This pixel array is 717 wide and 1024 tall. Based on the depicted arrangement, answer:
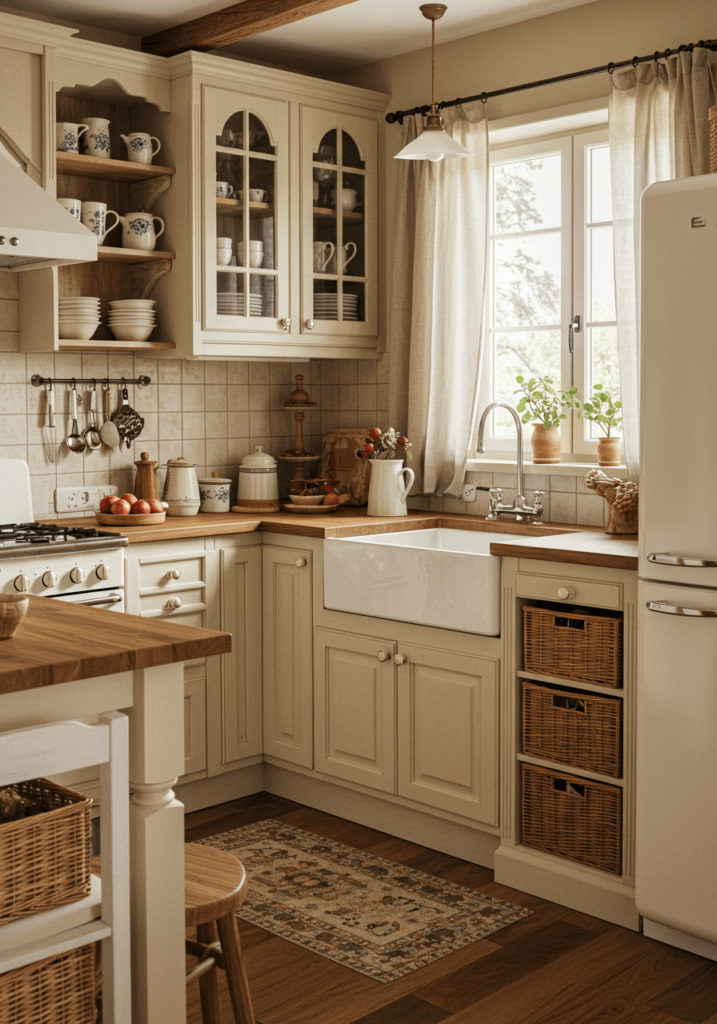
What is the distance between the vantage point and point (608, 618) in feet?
9.47

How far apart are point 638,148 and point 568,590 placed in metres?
1.44

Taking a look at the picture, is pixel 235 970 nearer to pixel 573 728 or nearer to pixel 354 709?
pixel 573 728

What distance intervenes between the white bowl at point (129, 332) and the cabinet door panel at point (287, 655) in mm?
865

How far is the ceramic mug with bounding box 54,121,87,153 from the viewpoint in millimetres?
3629

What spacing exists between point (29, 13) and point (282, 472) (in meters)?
1.90

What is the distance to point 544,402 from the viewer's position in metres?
3.86

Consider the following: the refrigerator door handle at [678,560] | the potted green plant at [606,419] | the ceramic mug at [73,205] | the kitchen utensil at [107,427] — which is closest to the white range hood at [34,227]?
the ceramic mug at [73,205]

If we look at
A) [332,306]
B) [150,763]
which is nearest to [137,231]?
[332,306]

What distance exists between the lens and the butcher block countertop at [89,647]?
170 cm

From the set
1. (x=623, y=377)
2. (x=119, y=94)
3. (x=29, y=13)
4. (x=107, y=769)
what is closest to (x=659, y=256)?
(x=623, y=377)

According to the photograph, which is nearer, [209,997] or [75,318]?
[209,997]

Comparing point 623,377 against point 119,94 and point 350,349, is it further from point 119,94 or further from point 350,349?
point 119,94

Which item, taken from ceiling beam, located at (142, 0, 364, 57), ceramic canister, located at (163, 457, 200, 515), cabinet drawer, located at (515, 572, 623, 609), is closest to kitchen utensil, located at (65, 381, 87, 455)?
ceramic canister, located at (163, 457, 200, 515)

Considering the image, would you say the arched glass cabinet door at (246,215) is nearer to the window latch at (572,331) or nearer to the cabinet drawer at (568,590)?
the window latch at (572,331)
